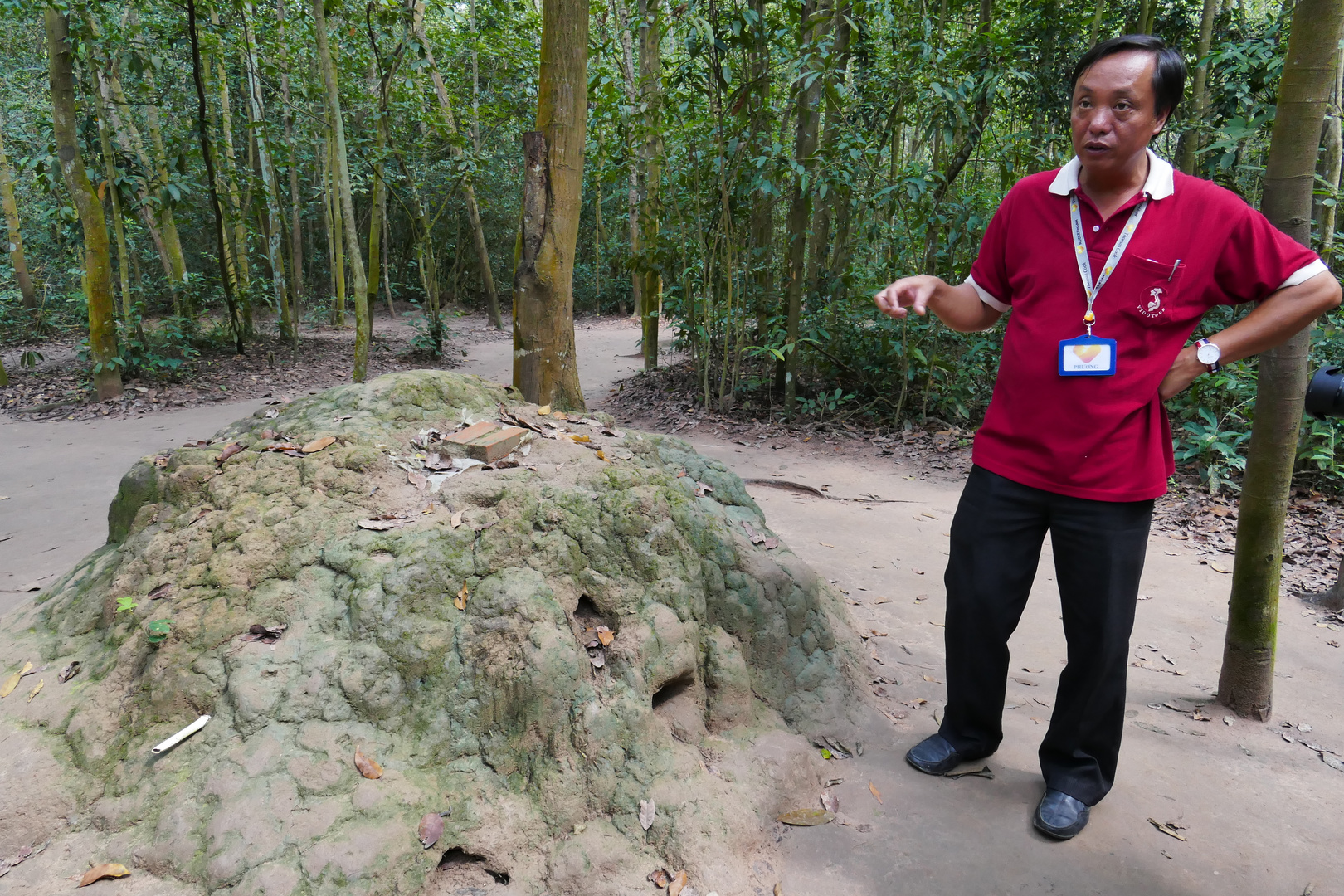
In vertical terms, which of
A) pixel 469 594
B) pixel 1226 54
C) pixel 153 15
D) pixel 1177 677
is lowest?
pixel 1177 677

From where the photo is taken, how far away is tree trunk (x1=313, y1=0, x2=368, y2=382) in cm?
802

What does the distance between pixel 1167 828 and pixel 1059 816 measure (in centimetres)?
32

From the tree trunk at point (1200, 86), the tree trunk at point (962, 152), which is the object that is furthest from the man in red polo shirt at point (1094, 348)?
the tree trunk at point (1200, 86)

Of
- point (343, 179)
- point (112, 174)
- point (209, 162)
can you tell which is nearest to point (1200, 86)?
point (343, 179)

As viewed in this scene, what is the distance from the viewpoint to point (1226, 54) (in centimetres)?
570

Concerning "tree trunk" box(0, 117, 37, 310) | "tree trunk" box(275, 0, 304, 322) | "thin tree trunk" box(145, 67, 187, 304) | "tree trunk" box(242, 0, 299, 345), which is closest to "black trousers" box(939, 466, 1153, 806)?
"tree trunk" box(242, 0, 299, 345)

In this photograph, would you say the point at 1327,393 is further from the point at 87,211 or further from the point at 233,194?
the point at 233,194

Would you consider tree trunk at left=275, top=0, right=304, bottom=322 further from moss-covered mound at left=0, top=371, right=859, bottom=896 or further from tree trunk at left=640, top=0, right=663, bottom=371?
moss-covered mound at left=0, top=371, right=859, bottom=896

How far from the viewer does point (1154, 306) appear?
190 centimetres

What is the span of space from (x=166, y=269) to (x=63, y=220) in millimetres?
1954

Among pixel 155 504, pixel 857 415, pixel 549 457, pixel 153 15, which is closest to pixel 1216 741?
pixel 549 457

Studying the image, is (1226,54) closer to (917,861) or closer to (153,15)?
(917,861)

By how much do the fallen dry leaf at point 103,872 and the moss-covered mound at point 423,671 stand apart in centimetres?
2

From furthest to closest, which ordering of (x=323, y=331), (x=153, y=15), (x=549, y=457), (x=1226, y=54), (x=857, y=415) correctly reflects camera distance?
(x=323, y=331)
(x=153, y=15)
(x=857, y=415)
(x=1226, y=54)
(x=549, y=457)
